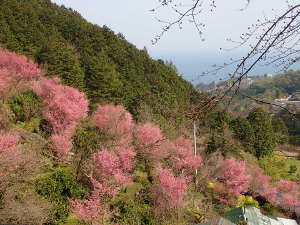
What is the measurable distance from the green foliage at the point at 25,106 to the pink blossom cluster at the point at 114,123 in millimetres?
4598

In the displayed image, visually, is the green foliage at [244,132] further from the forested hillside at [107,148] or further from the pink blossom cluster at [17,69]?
the pink blossom cluster at [17,69]

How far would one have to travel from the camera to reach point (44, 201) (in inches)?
476

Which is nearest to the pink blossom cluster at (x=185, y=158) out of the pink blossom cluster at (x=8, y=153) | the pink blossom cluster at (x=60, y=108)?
the pink blossom cluster at (x=60, y=108)

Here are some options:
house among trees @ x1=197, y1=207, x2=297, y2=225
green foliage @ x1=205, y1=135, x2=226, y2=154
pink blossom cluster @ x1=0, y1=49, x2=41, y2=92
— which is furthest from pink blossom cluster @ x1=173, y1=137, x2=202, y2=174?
pink blossom cluster @ x1=0, y1=49, x2=41, y2=92

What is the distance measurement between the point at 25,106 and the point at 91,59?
49.8ft

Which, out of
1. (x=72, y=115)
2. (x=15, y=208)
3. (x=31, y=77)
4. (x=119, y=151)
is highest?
(x=31, y=77)

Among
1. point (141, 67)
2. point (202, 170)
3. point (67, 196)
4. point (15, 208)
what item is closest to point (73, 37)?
point (141, 67)

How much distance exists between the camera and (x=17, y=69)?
2403cm

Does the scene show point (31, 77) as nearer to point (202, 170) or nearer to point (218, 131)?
point (202, 170)

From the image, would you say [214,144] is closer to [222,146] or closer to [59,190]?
[222,146]

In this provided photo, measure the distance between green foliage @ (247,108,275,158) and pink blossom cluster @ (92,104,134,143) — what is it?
17590mm

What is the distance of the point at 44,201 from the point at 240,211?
8875mm

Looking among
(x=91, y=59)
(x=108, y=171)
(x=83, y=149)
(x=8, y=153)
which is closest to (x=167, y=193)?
(x=108, y=171)

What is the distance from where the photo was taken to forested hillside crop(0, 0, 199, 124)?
98.0 feet
